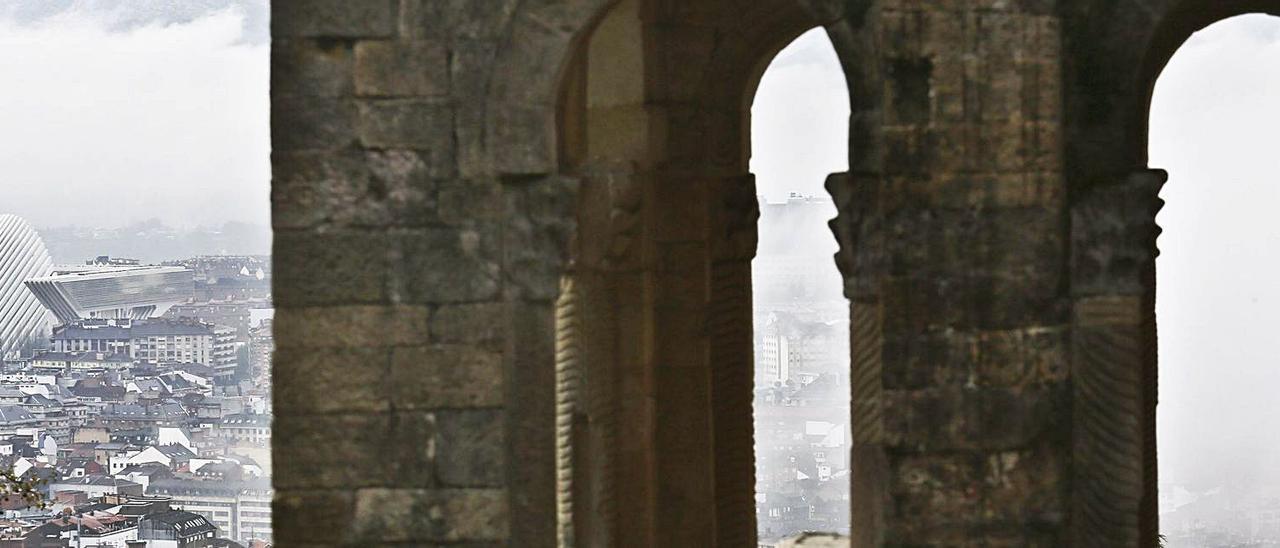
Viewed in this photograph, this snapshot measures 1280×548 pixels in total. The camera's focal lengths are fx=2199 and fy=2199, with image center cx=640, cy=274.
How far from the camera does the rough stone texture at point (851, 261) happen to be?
10.2m

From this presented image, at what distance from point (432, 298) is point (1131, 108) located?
11.4 feet

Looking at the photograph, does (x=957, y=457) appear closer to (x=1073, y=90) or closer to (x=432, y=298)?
(x=1073, y=90)

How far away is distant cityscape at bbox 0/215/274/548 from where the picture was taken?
22562mm

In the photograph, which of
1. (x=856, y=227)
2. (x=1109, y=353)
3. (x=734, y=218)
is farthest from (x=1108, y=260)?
(x=734, y=218)

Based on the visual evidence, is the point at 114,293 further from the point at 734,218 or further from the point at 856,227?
the point at 856,227

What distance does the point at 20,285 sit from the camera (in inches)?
1185

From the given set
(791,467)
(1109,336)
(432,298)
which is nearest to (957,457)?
(1109,336)

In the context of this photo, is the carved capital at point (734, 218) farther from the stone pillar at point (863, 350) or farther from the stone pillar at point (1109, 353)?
the stone pillar at point (1109, 353)

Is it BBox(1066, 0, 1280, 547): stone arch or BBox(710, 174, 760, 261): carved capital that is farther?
BBox(710, 174, 760, 261): carved capital

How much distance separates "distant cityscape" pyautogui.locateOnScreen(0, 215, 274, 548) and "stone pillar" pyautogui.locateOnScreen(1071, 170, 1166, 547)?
40.9 ft

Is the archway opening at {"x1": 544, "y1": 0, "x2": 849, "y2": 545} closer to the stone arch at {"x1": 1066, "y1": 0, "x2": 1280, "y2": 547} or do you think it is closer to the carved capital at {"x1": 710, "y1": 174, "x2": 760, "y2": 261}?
the carved capital at {"x1": 710, "y1": 174, "x2": 760, "y2": 261}

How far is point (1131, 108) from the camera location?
10.4 m

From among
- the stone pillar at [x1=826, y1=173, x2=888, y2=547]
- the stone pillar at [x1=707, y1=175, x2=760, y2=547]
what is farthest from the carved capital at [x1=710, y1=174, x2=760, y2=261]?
the stone pillar at [x1=826, y1=173, x2=888, y2=547]

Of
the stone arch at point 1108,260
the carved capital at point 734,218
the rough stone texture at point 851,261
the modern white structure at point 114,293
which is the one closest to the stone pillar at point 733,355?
the carved capital at point 734,218
